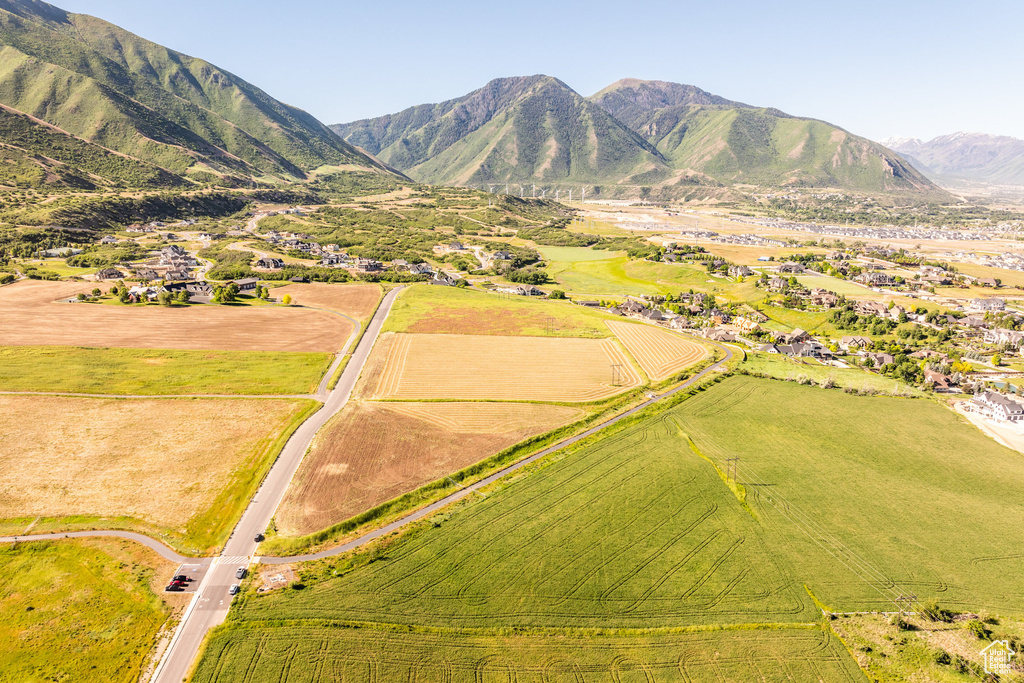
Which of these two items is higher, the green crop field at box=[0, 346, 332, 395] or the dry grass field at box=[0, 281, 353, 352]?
the dry grass field at box=[0, 281, 353, 352]

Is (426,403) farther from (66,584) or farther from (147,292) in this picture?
(147,292)

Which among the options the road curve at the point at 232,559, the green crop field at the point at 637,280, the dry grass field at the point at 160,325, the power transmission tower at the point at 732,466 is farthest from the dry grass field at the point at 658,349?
the dry grass field at the point at 160,325

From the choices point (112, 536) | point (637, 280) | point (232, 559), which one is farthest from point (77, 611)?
point (637, 280)

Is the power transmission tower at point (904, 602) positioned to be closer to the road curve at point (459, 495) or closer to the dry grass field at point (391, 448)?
the road curve at point (459, 495)

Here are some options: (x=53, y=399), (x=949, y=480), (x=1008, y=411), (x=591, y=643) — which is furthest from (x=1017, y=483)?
(x=53, y=399)

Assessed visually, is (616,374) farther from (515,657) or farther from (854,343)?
(854,343)

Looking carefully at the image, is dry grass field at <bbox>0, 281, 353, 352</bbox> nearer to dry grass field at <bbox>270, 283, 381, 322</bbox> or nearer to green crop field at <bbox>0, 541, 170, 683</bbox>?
dry grass field at <bbox>270, 283, 381, 322</bbox>

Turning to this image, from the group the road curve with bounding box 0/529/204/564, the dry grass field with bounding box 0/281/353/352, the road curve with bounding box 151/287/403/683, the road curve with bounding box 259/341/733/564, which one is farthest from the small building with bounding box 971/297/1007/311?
the road curve with bounding box 0/529/204/564

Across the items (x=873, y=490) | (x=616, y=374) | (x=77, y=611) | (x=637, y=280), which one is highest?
(x=637, y=280)
